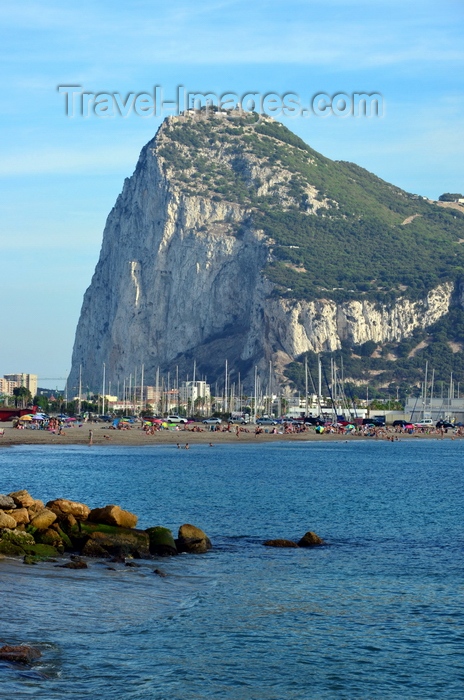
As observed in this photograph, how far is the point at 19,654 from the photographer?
58.4 feet

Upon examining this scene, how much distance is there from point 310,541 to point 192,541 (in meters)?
4.31

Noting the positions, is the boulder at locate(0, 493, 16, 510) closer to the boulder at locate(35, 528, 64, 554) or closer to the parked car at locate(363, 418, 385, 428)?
the boulder at locate(35, 528, 64, 554)

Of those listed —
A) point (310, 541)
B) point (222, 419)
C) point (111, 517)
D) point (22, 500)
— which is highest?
point (222, 419)

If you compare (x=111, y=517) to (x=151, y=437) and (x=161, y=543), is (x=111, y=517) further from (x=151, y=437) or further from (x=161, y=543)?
(x=151, y=437)

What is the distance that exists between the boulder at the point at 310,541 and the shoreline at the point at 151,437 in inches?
2479

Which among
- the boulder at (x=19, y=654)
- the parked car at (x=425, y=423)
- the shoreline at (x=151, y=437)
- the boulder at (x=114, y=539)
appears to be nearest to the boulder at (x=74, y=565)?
the boulder at (x=114, y=539)

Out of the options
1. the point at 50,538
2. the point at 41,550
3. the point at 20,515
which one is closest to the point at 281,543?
the point at 50,538

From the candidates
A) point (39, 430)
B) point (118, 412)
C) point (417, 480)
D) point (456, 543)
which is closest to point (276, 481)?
point (417, 480)

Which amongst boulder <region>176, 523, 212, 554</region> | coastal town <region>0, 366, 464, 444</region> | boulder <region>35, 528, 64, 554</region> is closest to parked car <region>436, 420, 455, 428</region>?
coastal town <region>0, 366, 464, 444</region>

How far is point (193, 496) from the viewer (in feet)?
161

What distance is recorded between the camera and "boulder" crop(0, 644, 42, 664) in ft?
58.1

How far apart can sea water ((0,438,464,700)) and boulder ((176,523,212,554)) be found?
0.67m

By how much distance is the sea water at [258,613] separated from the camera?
57.6 ft

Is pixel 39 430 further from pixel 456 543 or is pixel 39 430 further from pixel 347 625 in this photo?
pixel 347 625
